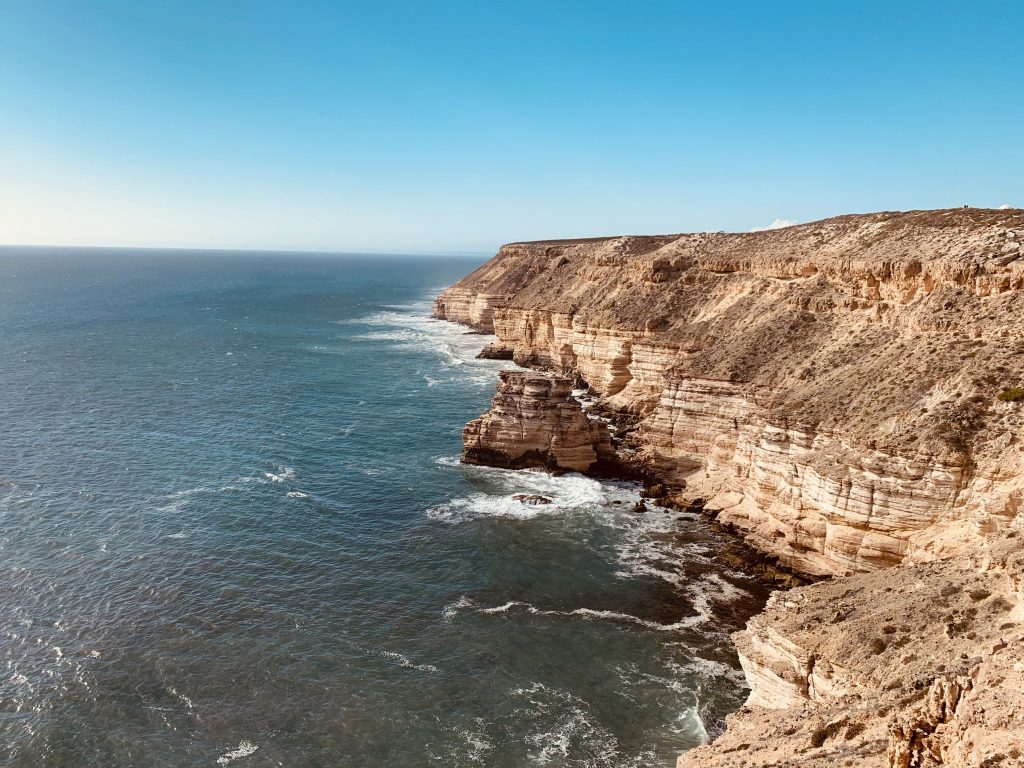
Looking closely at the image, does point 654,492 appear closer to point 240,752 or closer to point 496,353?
point 240,752

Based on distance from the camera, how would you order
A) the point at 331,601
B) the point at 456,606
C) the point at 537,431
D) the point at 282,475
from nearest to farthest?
the point at 456,606, the point at 331,601, the point at 282,475, the point at 537,431

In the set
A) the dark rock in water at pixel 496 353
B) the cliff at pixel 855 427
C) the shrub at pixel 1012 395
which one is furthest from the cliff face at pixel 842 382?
the dark rock in water at pixel 496 353

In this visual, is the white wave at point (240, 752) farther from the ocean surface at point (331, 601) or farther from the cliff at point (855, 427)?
the cliff at point (855, 427)

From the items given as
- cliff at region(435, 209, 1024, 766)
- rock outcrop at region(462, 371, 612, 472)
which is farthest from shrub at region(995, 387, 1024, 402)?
rock outcrop at region(462, 371, 612, 472)

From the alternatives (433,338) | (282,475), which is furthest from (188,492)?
(433,338)

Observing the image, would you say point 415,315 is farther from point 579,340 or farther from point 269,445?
point 269,445

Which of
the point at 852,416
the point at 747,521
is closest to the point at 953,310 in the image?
the point at 852,416

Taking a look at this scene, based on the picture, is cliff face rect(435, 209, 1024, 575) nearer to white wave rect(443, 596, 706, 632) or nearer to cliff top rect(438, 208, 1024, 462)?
cliff top rect(438, 208, 1024, 462)
